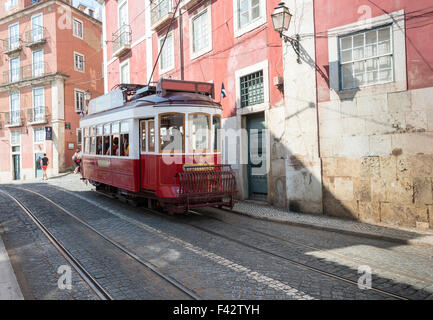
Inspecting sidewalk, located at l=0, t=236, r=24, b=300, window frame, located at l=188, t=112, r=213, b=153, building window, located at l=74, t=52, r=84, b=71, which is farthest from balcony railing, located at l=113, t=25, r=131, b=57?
sidewalk, located at l=0, t=236, r=24, b=300

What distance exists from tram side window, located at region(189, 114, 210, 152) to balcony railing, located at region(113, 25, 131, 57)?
13.0 m

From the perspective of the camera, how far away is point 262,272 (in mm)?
4664

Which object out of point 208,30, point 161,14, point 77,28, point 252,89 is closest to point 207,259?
point 252,89

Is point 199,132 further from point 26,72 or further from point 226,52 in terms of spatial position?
point 26,72

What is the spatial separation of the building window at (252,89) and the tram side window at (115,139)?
442 centimetres

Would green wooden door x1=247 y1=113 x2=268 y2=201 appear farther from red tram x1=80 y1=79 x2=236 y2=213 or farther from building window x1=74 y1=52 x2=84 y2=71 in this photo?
building window x1=74 y1=52 x2=84 y2=71

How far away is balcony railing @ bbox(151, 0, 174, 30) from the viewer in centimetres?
1503

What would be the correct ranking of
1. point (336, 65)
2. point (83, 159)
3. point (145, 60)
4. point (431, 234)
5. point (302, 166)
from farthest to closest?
point (145, 60) → point (83, 159) → point (302, 166) → point (336, 65) → point (431, 234)

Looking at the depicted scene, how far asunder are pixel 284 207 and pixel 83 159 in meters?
8.42

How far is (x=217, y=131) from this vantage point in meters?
8.86

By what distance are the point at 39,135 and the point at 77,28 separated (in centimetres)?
1001

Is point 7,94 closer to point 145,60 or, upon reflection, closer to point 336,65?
point 145,60
